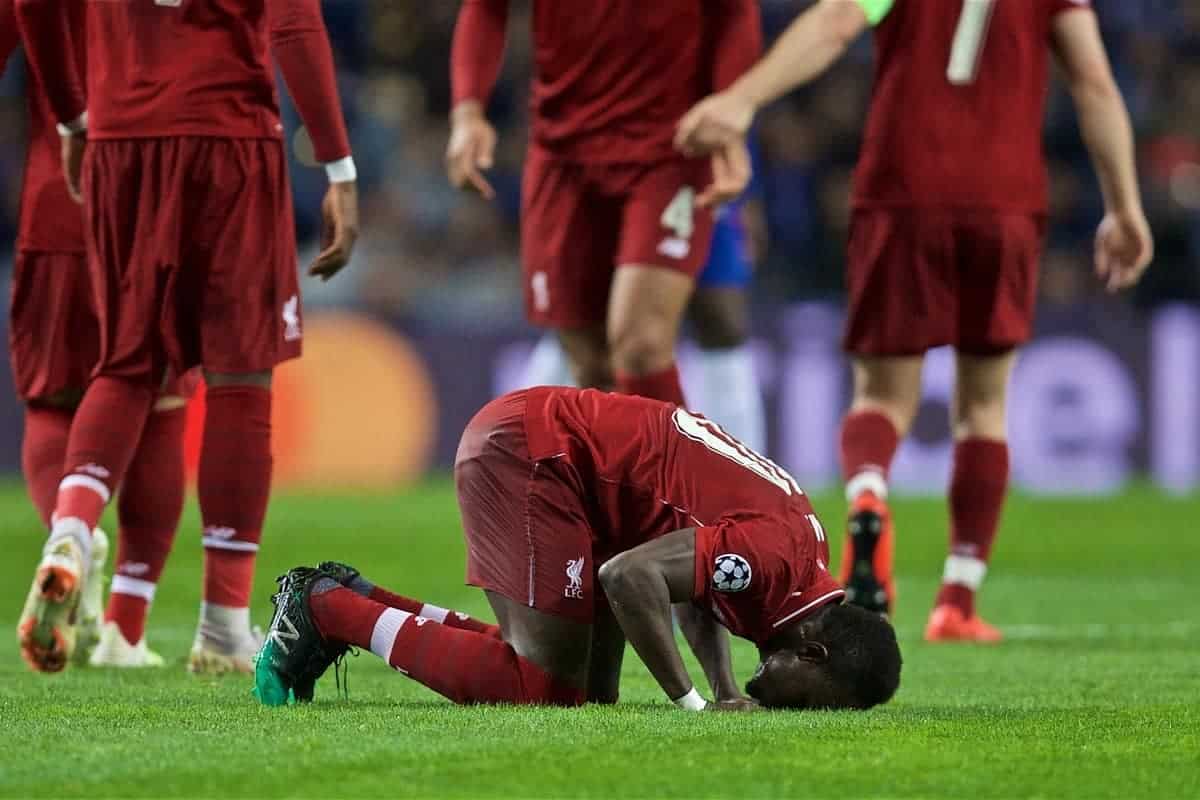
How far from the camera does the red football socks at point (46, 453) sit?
5.80m

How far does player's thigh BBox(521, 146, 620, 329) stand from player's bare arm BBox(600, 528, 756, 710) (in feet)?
7.83

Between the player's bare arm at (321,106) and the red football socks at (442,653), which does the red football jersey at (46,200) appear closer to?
the player's bare arm at (321,106)

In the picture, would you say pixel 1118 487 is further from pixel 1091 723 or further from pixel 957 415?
pixel 1091 723

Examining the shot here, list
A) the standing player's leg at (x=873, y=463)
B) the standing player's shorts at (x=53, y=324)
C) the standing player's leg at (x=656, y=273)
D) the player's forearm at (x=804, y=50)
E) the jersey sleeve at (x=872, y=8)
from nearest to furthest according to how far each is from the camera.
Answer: the player's forearm at (x=804, y=50), the jersey sleeve at (x=872, y=8), the standing player's shorts at (x=53, y=324), the standing player's leg at (x=873, y=463), the standing player's leg at (x=656, y=273)

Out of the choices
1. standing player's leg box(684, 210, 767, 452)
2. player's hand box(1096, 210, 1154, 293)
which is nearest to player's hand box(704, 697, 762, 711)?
player's hand box(1096, 210, 1154, 293)

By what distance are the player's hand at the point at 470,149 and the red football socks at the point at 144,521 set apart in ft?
4.10

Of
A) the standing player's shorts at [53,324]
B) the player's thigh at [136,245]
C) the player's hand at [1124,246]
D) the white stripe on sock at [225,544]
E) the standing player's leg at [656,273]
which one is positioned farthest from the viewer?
the player's hand at [1124,246]

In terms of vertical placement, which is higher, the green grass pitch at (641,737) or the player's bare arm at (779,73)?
the player's bare arm at (779,73)

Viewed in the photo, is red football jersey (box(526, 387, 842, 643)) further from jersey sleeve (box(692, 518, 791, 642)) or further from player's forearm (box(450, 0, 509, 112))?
player's forearm (box(450, 0, 509, 112))

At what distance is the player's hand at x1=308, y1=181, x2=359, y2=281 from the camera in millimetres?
5293

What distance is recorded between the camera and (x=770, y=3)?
1566 centimetres

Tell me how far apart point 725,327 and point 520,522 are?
3679 millimetres

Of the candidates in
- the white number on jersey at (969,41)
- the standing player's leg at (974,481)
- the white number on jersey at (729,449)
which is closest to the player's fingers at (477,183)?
the white number on jersey at (969,41)

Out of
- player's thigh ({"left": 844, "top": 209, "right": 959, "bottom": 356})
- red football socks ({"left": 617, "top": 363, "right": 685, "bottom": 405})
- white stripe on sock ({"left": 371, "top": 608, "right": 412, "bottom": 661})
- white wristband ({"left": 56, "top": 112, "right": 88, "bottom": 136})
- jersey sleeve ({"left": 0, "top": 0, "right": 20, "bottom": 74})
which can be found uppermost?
jersey sleeve ({"left": 0, "top": 0, "right": 20, "bottom": 74})
